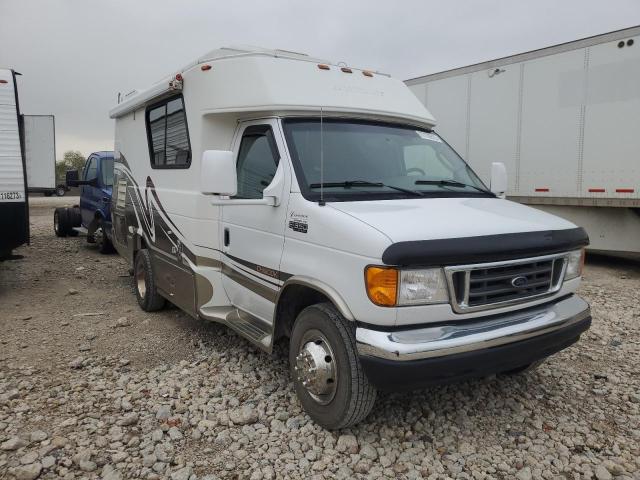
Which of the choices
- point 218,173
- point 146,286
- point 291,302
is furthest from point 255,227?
point 146,286

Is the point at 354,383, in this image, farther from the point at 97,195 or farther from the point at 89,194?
the point at 89,194

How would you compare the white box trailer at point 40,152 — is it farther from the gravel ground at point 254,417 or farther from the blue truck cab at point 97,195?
the gravel ground at point 254,417

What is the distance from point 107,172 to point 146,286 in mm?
4996

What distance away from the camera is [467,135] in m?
10.1

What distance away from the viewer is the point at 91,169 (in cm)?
1061

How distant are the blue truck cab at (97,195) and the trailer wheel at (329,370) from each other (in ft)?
24.2

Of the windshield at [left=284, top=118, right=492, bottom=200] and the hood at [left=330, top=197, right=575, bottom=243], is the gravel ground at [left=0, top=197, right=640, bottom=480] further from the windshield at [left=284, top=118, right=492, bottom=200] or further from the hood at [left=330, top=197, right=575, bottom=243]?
the windshield at [left=284, top=118, right=492, bottom=200]

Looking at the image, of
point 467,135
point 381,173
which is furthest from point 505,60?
point 381,173

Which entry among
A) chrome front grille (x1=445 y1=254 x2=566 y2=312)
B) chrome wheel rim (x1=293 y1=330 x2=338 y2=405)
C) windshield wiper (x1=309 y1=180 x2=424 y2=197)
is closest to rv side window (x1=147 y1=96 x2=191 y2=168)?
windshield wiper (x1=309 y1=180 x2=424 y2=197)

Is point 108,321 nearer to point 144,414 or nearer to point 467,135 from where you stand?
point 144,414

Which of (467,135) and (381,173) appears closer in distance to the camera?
(381,173)

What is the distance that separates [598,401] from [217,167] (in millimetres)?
3433

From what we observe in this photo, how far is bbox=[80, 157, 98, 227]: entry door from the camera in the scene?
34.4 feet

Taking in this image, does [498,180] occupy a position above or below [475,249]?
above
